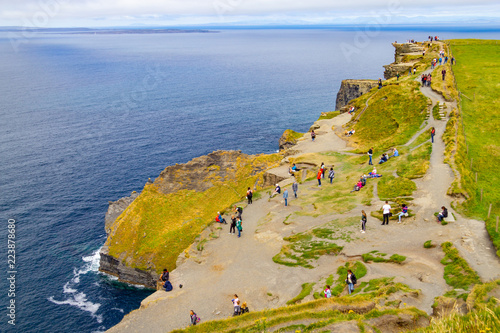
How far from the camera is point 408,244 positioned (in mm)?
35594

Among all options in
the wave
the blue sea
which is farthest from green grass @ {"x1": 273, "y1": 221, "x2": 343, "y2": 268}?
the wave

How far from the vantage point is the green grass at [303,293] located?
106 feet

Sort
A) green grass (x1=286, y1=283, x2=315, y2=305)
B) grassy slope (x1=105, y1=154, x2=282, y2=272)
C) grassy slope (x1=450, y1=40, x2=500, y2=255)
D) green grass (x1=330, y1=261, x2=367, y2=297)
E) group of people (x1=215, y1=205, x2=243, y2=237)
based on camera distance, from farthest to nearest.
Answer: grassy slope (x1=105, y1=154, x2=282, y2=272), group of people (x1=215, y1=205, x2=243, y2=237), grassy slope (x1=450, y1=40, x2=500, y2=255), green grass (x1=286, y1=283, x2=315, y2=305), green grass (x1=330, y1=261, x2=367, y2=297)

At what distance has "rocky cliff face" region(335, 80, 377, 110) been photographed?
5241 inches

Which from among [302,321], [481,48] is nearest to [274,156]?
[302,321]

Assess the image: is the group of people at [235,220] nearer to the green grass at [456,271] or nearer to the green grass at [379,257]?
the green grass at [379,257]

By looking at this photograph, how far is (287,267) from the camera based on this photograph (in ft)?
125

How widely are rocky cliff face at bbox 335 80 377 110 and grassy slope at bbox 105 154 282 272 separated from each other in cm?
7261

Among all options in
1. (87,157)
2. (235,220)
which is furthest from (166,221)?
(87,157)

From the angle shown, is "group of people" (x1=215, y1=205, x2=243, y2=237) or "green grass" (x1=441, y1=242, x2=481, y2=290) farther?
"group of people" (x1=215, y1=205, x2=243, y2=237)

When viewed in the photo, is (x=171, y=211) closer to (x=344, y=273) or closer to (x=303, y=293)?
(x=303, y=293)

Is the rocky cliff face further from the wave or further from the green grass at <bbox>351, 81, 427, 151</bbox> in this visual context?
the wave

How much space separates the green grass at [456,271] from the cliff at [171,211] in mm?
34068

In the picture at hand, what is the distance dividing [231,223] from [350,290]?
1963 centimetres
